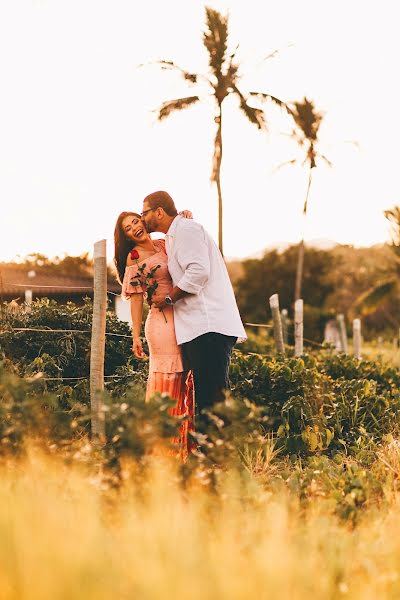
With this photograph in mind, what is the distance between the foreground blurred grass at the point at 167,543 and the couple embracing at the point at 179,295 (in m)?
1.01

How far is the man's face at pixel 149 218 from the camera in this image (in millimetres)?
4957

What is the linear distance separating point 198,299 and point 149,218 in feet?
1.93

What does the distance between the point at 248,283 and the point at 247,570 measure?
34293mm

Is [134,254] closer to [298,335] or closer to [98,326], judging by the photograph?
[98,326]

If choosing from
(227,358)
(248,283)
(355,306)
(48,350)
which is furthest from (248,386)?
(248,283)

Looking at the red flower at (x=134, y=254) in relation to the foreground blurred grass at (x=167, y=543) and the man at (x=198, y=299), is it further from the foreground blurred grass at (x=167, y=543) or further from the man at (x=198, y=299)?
the foreground blurred grass at (x=167, y=543)

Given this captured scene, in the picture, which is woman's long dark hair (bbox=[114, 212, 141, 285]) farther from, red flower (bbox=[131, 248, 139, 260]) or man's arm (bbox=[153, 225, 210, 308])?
man's arm (bbox=[153, 225, 210, 308])

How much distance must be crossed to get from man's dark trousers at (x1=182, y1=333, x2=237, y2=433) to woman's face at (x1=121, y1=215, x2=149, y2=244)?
73 cm

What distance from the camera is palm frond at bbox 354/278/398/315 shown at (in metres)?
26.6

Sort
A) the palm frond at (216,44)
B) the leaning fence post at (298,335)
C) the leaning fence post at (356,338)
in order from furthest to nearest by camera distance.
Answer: the palm frond at (216,44) < the leaning fence post at (356,338) < the leaning fence post at (298,335)

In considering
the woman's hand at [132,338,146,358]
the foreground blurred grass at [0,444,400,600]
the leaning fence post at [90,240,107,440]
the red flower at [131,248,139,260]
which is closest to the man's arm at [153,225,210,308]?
the red flower at [131,248,139,260]

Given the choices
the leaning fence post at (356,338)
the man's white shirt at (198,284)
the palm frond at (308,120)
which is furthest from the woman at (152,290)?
the palm frond at (308,120)

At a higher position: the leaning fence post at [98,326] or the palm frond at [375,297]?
the palm frond at [375,297]

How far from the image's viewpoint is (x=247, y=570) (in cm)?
271
